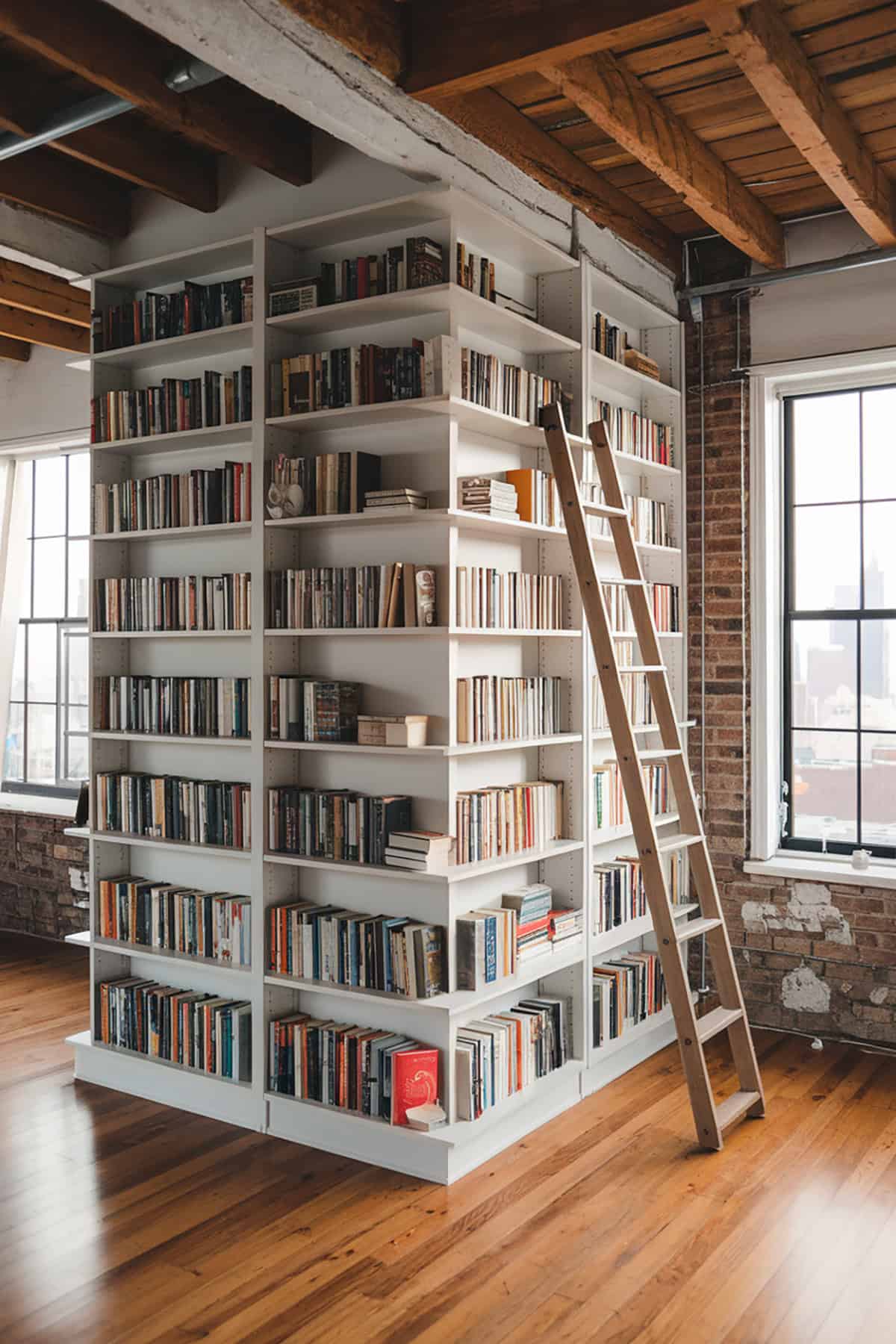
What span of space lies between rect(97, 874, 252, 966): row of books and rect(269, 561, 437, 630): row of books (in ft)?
3.57

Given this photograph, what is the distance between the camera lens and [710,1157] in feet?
12.4

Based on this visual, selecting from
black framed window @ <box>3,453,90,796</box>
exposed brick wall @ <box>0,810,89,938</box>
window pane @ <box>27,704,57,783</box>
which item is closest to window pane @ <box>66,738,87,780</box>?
black framed window @ <box>3,453,90,796</box>

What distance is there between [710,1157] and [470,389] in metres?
2.70

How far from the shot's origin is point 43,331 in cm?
614

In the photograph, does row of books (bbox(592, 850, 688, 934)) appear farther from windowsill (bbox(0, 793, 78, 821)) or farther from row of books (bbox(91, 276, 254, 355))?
windowsill (bbox(0, 793, 78, 821))

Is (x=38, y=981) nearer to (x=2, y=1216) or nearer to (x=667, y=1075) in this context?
(x=2, y=1216)

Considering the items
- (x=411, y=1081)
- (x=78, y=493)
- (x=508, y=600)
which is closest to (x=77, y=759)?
(x=78, y=493)

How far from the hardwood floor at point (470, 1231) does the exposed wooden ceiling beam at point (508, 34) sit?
3.29 meters

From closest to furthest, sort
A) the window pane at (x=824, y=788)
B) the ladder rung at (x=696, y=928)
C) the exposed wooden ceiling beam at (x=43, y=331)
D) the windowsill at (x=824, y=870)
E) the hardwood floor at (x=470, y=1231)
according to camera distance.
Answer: the hardwood floor at (x=470, y=1231) → the ladder rung at (x=696, y=928) → the windowsill at (x=824, y=870) → the window pane at (x=824, y=788) → the exposed wooden ceiling beam at (x=43, y=331)

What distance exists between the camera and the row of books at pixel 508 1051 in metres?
3.67

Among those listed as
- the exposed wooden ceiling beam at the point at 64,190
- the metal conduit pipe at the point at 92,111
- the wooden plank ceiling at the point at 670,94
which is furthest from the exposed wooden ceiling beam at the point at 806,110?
the exposed wooden ceiling beam at the point at 64,190

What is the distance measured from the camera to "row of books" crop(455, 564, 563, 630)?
3783mm

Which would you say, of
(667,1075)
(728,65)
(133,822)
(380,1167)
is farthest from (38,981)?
(728,65)

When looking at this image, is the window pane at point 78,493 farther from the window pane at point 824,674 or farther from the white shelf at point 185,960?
the window pane at point 824,674
